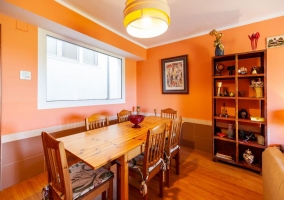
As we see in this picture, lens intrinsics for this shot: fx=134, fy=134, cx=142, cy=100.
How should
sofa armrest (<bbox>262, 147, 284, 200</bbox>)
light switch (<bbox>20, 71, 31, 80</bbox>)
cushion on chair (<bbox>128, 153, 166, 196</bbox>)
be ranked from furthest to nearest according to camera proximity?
light switch (<bbox>20, 71, 31, 80</bbox>) < cushion on chair (<bbox>128, 153, 166, 196</bbox>) < sofa armrest (<bbox>262, 147, 284, 200</bbox>)

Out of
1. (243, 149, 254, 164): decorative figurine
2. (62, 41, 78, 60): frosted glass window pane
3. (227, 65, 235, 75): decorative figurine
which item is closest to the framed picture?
(227, 65, 235, 75): decorative figurine

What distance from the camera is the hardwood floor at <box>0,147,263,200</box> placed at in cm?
157

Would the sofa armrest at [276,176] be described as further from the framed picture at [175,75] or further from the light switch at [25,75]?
the light switch at [25,75]

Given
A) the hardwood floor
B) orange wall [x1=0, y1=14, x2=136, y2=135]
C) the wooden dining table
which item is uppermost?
orange wall [x1=0, y1=14, x2=136, y2=135]

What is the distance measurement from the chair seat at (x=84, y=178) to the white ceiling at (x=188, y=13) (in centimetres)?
186

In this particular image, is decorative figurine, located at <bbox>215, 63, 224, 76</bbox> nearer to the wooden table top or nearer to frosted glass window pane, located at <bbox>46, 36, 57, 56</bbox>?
the wooden table top

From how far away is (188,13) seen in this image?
210 centimetres

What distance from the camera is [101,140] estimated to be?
143 cm

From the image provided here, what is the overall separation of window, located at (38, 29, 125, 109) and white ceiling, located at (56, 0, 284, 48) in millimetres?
595

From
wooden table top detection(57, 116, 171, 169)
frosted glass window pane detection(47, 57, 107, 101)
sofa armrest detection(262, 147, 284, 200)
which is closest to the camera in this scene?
Answer: sofa armrest detection(262, 147, 284, 200)

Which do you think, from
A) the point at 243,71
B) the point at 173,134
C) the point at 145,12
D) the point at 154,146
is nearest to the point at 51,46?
the point at 145,12

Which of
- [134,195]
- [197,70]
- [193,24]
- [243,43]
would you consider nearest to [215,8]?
[193,24]

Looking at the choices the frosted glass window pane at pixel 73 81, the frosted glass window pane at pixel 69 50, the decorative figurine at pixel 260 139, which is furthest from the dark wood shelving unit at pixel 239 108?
the frosted glass window pane at pixel 69 50

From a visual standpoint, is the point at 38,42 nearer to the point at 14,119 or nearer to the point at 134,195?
the point at 14,119
